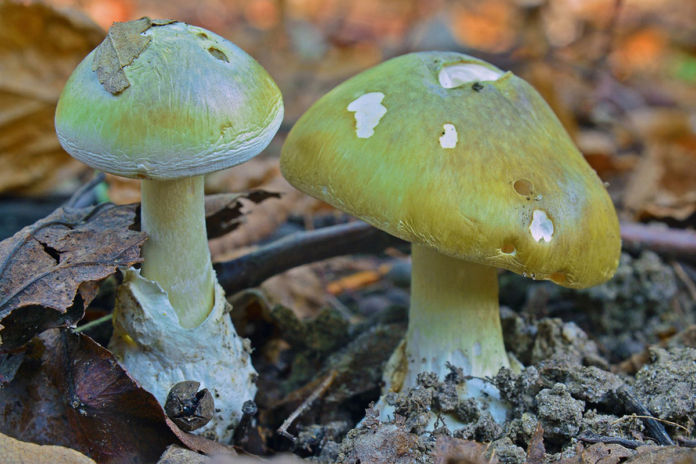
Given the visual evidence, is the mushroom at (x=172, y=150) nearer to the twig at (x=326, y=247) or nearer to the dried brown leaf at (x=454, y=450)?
the twig at (x=326, y=247)

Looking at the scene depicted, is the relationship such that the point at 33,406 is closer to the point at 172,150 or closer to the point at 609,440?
the point at 172,150

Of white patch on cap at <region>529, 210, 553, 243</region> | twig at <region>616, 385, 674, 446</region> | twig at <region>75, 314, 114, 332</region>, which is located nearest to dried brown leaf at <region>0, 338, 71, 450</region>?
twig at <region>75, 314, 114, 332</region>

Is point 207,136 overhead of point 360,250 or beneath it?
overhead

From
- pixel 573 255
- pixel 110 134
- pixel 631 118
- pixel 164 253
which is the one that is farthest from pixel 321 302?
pixel 631 118

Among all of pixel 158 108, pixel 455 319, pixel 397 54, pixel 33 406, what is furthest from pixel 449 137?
pixel 397 54

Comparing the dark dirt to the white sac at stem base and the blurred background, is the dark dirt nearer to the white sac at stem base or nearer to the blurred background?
the white sac at stem base

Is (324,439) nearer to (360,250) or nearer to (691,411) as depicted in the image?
(360,250)
